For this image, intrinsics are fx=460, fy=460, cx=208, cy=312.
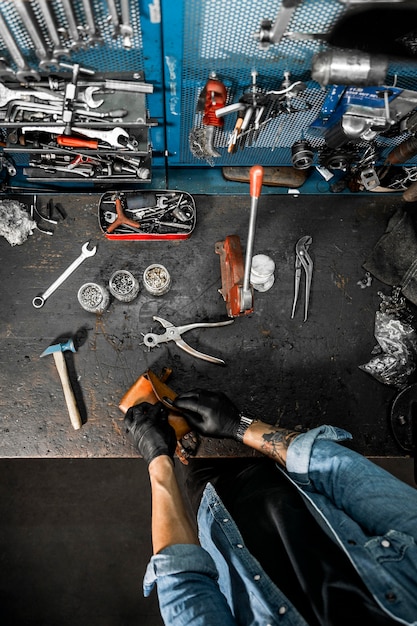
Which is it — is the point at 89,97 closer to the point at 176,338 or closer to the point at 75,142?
the point at 75,142

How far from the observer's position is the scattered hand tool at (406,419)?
70.1 inches

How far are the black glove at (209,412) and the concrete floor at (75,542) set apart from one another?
4.16 ft

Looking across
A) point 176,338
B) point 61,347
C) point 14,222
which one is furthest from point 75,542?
point 14,222

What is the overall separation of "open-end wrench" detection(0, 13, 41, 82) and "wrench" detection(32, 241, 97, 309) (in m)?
0.67

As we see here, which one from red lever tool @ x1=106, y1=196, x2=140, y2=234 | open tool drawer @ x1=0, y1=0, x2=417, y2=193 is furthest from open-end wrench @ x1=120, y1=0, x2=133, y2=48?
red lever tool @ x1=106, y1=196, x2=140, y2=234

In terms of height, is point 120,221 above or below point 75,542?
above

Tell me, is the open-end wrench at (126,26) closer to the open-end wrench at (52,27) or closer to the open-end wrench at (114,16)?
the open-end wrench at (114,16)

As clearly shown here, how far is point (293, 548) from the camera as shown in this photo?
1.24 metres

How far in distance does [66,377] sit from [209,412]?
561 mm

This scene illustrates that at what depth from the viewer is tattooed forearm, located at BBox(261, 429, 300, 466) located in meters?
1.57

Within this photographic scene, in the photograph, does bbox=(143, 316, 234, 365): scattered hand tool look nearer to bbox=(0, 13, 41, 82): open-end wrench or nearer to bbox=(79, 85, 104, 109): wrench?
bbox=(79, 85, 104, 109): wrench

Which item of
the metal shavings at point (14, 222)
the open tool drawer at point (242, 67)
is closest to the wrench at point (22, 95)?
the open tool drawer at point (242, 67)

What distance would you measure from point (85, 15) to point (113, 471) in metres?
2.34

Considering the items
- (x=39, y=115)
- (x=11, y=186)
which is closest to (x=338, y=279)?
(x=39, y=115)
